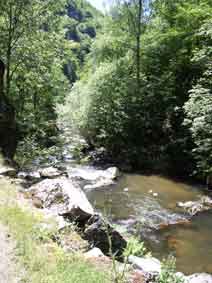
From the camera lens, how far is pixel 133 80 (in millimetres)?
18766

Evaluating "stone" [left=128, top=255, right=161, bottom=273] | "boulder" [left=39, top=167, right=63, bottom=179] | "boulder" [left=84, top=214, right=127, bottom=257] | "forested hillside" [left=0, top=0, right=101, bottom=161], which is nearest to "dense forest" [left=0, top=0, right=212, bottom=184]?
"forested hillside" [left=0, top=0, right=101, bottom=161]

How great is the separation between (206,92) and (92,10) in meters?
166

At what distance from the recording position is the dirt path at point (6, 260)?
381 cm

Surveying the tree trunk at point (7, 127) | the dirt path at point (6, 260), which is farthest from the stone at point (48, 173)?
the dirt path at point (6, 260)

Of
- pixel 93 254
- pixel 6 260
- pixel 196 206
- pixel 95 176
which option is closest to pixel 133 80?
pixel 95 176

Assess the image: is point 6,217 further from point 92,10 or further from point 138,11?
point 92,10

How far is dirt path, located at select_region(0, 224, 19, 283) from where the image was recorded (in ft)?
12.5

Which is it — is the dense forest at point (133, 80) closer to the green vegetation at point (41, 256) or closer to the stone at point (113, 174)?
the stone at point (113, 174)

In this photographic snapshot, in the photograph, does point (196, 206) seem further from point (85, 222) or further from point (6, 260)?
point (6, 260)

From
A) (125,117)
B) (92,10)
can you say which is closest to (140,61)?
(125,117)

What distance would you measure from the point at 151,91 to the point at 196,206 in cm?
847

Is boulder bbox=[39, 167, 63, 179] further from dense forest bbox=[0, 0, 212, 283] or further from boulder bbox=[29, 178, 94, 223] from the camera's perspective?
boulder bbox=[29, 178, 94, 223]

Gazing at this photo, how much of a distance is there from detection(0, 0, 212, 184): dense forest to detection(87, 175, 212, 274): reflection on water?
67.1 inches

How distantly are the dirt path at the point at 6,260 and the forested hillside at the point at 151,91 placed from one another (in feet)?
36.3
